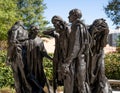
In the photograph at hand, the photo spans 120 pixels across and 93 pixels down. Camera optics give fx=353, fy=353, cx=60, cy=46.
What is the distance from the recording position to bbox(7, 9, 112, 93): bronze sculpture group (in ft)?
21.9

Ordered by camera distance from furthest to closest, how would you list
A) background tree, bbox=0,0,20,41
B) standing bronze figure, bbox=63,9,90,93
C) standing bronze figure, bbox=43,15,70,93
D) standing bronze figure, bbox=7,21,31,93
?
background tree, bbox=0,0,20,41
standing bronze figure, bbox=7,21,31,93
standing bronze figure, bbox=43,15,70,93
standing bronze figure, bbox=63,9,90,93

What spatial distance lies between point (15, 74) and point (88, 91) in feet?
5.35

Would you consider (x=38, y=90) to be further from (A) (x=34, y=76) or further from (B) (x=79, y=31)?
(B) (x=79, y=31)

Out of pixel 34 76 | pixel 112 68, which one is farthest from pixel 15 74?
pixel 112 68

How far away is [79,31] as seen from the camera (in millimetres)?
6641

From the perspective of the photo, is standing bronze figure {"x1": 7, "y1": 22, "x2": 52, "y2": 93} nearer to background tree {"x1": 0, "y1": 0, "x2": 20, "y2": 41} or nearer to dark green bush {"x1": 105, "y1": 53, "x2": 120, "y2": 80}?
dark green bush {"x1": 105, "y1": 53, "x2": 120, "y2": 80}

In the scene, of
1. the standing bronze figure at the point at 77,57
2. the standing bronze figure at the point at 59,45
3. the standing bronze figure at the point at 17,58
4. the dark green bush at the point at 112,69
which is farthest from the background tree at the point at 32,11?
the standing bronze figure at the point at 77,57

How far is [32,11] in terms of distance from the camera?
121 ft

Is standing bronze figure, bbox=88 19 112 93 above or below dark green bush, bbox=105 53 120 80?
above

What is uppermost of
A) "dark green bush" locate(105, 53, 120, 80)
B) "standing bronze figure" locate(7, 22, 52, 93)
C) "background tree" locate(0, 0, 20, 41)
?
"background tree" locate(0, 0, 20, 41)

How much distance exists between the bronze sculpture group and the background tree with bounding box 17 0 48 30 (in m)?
29.0

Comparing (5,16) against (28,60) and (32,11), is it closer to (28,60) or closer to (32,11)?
(32,11)

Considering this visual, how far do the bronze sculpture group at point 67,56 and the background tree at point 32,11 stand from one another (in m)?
29.0

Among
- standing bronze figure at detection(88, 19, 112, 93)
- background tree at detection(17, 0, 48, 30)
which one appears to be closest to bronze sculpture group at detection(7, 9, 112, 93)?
standing bronze figure at detection(88, 19, 112, 93)
